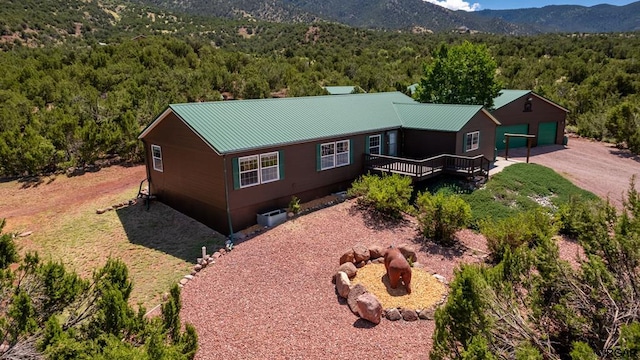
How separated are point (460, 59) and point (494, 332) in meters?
22.5

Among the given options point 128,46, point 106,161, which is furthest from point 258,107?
point 128,46

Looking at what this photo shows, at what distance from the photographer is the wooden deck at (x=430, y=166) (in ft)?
56.7

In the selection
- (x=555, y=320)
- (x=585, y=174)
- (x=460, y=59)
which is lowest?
(x=585, y=174)

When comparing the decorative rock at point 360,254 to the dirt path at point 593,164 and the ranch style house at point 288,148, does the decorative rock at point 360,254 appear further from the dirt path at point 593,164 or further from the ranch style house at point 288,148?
the dirt path at point 593,164

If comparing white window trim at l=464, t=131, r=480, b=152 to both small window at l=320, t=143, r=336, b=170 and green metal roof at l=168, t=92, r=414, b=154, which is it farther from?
small window at l=320, t=143, r=336, b=170

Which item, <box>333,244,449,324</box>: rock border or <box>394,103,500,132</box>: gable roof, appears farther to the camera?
<box>394,103,500,132</box>: gable roof

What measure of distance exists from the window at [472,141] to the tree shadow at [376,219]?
20.0ft

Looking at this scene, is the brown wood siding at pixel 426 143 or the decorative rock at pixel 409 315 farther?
the brown wood siding at pixel 426 143

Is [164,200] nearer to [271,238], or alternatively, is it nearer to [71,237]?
[71,237]

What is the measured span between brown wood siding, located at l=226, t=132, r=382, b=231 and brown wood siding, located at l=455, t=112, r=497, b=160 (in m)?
4.33

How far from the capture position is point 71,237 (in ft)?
46.8

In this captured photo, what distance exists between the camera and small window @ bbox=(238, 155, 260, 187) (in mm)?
14040

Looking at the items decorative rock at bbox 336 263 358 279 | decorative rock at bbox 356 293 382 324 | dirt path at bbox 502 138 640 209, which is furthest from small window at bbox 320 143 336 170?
dirt path at bbox 502 138 640 209

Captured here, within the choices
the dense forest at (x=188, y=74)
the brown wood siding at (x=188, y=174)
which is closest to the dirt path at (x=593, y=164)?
the dense forest at (x=188, y=74)
